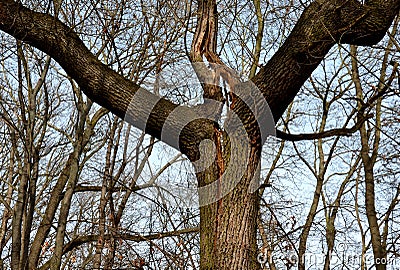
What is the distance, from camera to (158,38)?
262 inches

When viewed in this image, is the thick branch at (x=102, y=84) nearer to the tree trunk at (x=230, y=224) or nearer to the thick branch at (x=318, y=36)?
the tree trunk at (x=230, y=224)

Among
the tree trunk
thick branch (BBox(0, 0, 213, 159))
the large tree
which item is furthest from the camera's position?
thick branch (BBox(0, 0, 213, 159))

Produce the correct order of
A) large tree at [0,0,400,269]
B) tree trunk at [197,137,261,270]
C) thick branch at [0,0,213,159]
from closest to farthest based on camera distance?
tree trunk at [197,137,261,270], large tree at [0,0,400,269], thick branch at [0,0,213,159]

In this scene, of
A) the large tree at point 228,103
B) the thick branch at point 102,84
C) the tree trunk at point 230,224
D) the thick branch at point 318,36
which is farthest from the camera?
the thick branch at point 102,84

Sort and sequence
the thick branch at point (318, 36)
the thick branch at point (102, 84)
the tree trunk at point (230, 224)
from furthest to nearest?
the thick branch at point (102, 84) → the thick branch at point (318, 36) → the tree trunk at point (230, 224)

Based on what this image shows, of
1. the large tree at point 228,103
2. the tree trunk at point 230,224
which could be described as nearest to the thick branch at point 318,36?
the large tree at point 228,103

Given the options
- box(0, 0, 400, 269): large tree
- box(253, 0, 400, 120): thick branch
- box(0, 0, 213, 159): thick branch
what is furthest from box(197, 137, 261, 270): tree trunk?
box(253, 0, 400, 120): thick branch

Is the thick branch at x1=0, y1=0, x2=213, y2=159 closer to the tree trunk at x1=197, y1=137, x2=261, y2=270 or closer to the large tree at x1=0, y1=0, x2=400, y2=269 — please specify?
the large tree at x1=0, y1=0, x2=400, y2=269

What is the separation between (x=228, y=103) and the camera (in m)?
4.07

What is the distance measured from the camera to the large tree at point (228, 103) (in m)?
3.63

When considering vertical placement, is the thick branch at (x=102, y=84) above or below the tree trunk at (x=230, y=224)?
above

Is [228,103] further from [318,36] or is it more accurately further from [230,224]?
[230,224]

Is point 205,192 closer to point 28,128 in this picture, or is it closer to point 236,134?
point 236,134

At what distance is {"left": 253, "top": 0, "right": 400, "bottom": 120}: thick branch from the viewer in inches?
147
